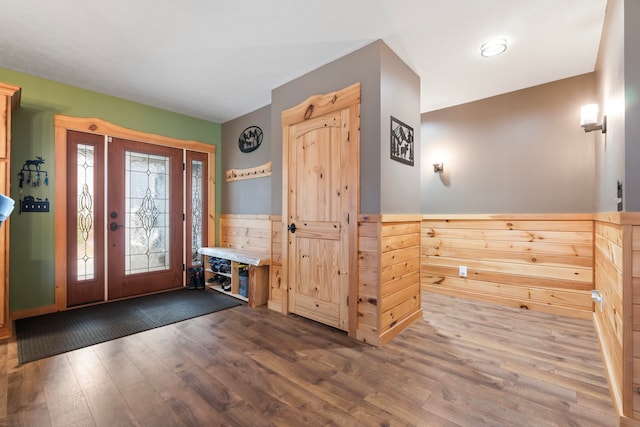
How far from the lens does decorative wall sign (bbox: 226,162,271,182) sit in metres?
3.87

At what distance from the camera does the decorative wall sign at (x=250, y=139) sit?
4.01 metres

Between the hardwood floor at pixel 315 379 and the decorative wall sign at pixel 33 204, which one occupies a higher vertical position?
the decorative wall sign at pixel 33 204

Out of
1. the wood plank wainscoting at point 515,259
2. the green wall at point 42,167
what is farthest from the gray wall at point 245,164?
the wood plank wainscoting at point 515,259

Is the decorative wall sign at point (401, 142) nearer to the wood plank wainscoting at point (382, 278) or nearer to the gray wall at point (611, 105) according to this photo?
the wood plank wainscoting at point (382, 278)

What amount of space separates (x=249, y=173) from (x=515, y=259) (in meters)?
3.54

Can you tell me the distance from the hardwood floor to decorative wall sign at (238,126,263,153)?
8.12ft

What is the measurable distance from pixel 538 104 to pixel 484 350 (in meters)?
2.68

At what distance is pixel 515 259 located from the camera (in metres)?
3.22

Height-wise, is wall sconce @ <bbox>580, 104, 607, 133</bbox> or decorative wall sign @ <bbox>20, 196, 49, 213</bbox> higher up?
wall sconce @ <bbox>580, 104, 607, 133</bbox>

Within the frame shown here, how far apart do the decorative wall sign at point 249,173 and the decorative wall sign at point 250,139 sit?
0.97 ft

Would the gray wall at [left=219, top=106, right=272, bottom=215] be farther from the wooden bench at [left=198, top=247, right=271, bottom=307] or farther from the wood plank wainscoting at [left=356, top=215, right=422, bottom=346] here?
the wood plank wainscoting at [left=356, top=215, right=422, bottom=346]

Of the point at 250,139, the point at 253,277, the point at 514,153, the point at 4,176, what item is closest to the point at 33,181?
the point at 4,176

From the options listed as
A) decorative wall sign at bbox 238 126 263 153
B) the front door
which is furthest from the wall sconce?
the front door

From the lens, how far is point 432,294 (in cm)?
372
